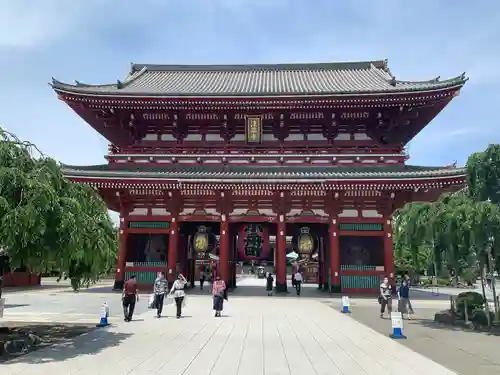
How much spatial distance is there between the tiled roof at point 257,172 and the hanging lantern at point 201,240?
158 inches

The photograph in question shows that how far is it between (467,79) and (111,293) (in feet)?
82.2

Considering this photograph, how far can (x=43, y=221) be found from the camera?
8602 mm

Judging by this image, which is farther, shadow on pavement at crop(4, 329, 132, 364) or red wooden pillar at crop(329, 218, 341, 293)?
red wooden pillar at crop(329, 218, 341, 293)

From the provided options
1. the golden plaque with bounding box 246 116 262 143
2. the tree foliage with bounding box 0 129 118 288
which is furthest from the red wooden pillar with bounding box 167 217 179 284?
the tree foliage with bounding box 0 129 118 288

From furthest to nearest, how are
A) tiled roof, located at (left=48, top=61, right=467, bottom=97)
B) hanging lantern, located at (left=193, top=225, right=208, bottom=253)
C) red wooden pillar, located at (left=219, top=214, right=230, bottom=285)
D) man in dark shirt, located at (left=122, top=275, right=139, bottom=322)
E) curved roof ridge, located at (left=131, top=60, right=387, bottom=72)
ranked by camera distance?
curved roof ridge, located at (left=131, top=60, right=387, bottom=72) < hanging lantern, located at (left=193, top=225, right=208, bottom=253) < tiled roof, located at (left=48, top=61, right=467, bottom=97) < red wooden pillar, located at (left=219, top=214, right=230, bottom=285) < man in dark shirt, located at (left=122, top=275, right=139, bottom=322)

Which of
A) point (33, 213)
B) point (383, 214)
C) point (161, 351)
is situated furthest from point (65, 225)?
point (383, 214)

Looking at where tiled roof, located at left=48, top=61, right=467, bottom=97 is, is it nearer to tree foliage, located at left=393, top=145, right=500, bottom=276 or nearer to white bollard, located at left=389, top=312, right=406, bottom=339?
tree foliage, located at left=393, top=145, right=500, bottom=276

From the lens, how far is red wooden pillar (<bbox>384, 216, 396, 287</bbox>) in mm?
23141

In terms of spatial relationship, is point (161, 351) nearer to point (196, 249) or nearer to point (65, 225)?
point (65, 225)

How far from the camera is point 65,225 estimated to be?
351 inches

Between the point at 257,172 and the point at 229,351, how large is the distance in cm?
1514

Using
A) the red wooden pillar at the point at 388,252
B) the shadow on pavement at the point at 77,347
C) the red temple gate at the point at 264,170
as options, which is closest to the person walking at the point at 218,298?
the shadow on pavement at the point at 77,347

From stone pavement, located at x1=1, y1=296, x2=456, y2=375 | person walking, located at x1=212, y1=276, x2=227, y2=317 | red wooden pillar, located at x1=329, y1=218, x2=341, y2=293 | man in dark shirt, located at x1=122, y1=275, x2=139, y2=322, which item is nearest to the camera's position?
stone pavement, located at x1=1, y1=296, x2=456, y2=375

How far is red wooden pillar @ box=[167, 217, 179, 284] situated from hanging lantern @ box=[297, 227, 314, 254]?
7.78 meters
